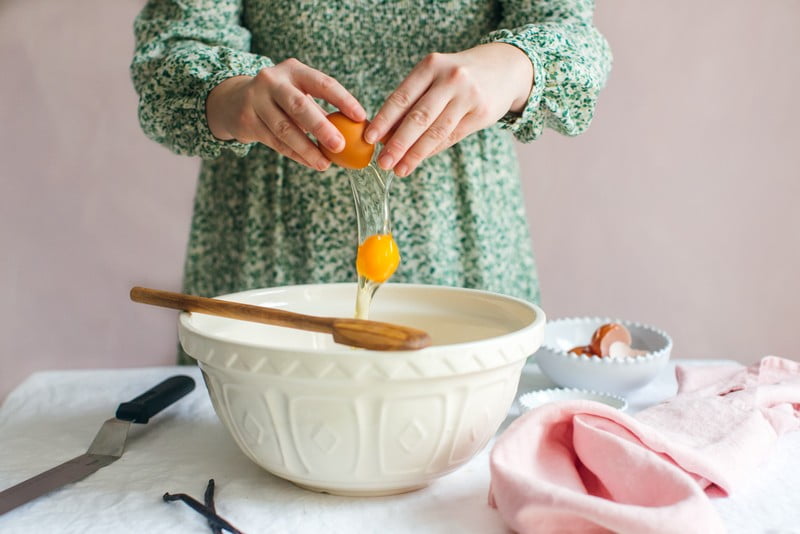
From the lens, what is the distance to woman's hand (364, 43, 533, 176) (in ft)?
2.20

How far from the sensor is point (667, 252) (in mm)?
A: 2043

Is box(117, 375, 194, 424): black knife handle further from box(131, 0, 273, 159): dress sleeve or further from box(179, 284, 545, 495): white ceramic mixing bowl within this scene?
box(131, 0, 273, 159): dress sleeve

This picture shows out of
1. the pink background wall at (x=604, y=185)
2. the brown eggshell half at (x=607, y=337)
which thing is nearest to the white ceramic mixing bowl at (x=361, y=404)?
the brown eggshell half at (x=607, y=337)

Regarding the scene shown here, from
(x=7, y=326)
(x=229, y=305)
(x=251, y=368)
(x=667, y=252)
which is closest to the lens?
(x=251, y=368)

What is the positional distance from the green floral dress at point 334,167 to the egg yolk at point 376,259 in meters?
0.25

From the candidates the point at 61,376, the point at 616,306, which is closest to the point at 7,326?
the point at 61,376

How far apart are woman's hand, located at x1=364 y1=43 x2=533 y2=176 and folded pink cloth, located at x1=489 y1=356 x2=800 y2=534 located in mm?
264

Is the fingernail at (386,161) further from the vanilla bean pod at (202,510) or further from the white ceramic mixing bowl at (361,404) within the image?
the vanilla bean pod at (202,510)

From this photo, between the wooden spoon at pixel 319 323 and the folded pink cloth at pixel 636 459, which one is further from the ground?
the wooden spoon at pixel 319 323

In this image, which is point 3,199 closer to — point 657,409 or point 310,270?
point 310,270

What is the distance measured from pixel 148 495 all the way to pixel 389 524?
203 mm

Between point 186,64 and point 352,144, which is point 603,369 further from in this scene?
point 186,64

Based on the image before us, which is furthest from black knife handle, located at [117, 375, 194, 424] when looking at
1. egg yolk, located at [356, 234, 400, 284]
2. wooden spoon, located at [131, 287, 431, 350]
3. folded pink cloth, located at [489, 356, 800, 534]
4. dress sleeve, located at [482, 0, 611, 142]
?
dress sleeve, located at [482, 0, 611, 142]

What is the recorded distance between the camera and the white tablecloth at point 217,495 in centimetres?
55
